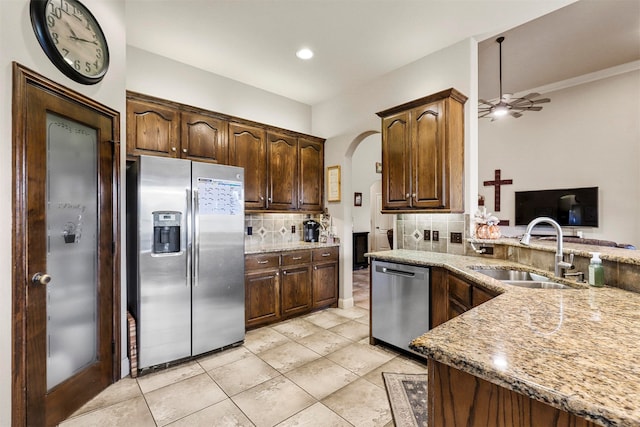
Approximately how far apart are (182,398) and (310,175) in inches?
117

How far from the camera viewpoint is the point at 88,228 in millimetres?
2113

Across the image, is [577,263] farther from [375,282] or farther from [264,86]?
[264,86]

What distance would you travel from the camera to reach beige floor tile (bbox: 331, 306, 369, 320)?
3904mm

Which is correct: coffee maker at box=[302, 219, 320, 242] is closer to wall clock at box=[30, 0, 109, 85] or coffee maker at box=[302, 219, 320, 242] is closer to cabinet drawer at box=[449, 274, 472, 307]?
cabinet drawer at box=[449, 274, 472, 307]

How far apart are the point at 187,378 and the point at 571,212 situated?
20.4ft

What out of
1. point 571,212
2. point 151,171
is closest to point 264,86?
point 151,171

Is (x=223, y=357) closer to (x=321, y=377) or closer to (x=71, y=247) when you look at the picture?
(x=321, y=377)

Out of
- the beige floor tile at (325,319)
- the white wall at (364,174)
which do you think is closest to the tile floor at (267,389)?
the beige floor tile at (325,319)

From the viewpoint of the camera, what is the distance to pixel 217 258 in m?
2.81

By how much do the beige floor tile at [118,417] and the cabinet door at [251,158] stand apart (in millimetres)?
2110

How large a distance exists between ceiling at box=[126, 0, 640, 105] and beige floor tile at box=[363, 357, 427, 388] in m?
3.12

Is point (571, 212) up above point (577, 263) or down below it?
above

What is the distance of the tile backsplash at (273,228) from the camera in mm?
3914

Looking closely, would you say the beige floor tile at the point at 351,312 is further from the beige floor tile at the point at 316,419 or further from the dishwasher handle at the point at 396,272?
the beige floor tile at the point at 316,419
